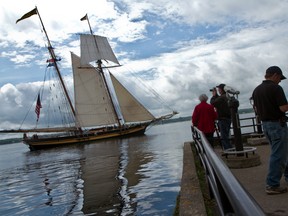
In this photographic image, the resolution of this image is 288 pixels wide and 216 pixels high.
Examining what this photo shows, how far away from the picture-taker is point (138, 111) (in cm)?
6341

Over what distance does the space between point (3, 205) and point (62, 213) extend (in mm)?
3274

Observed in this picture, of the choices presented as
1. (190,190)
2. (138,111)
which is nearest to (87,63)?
(138,111)

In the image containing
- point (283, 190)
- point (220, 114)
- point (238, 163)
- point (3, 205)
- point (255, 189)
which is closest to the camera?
point (283, 190)

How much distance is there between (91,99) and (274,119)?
60.1 m

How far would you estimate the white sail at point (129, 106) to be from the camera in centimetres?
6231

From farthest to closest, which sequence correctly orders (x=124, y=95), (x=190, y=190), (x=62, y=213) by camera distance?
(x=124, y=95), (x=62, y=213), (x=190, y=190)

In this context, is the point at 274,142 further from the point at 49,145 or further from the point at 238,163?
the point at 49,145

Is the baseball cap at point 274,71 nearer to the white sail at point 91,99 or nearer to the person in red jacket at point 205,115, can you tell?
the person in red jacket at point 205,115

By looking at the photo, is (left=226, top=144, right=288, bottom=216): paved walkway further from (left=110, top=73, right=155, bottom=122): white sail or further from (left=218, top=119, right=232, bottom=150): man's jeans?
(left=110, top=73, right=155, bottom=122): white sail

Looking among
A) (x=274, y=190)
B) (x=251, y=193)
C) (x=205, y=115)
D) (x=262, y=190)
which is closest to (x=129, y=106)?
(x=205, y=115)

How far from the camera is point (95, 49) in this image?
7288 centimetres

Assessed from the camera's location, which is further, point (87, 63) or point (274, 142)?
point (87, 63)

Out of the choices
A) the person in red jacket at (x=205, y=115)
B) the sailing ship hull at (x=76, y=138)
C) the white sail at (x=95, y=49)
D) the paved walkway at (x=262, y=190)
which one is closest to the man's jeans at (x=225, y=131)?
the person in red jacket at (x=205, y=115)

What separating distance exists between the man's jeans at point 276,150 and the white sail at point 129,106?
5726cm
